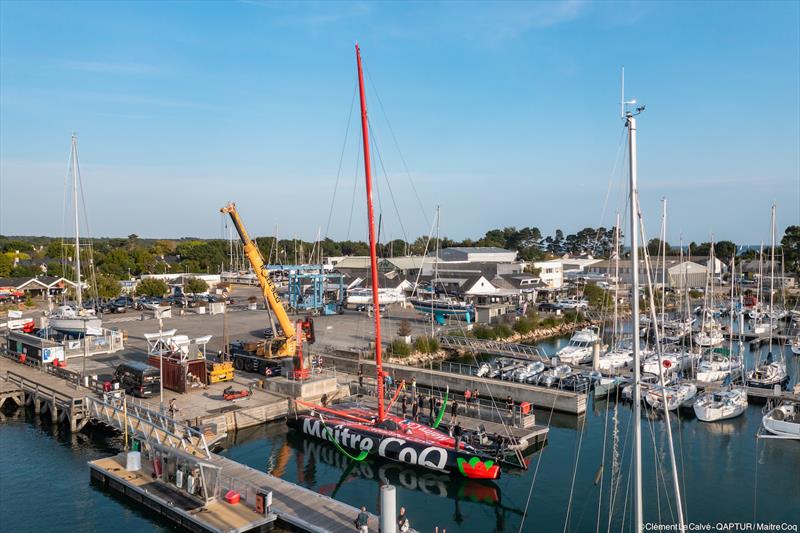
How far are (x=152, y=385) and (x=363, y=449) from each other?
1216 centimetres

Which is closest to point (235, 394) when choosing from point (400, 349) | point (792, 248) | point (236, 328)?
point (400, 349)

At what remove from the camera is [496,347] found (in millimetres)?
47125

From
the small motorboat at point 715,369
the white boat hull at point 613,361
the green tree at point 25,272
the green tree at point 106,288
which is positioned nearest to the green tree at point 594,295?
the white boat hull at point 613,361

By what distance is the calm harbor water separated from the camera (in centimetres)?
2056

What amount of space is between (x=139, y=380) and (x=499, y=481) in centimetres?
1848

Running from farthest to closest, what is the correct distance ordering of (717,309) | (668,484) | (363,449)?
(717,309)
(363,449)
(668,484)

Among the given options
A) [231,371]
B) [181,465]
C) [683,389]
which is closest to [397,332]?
[231,371]

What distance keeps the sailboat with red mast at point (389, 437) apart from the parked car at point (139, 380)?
8.15 m

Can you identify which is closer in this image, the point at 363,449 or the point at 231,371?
the point at 363,449

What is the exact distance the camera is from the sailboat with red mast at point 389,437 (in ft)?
77.0

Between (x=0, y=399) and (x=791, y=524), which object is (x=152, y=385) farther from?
(x=791, y=524)

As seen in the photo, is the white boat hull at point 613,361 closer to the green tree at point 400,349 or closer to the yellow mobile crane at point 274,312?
the green tree at point 400,349

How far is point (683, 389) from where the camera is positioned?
3328 centimetres

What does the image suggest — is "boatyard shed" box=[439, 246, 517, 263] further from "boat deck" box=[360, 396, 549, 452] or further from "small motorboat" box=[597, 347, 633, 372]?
"boat deck" box=[360, 396, 549, 452]
